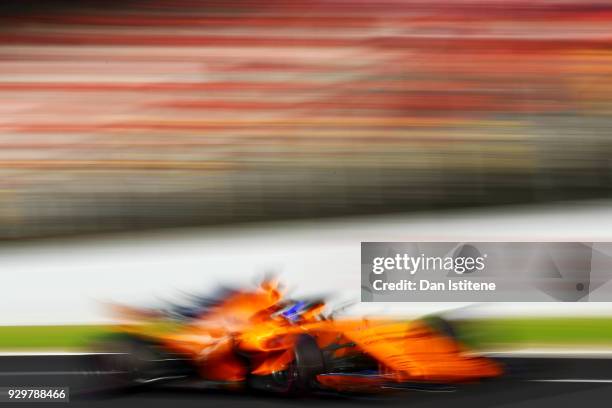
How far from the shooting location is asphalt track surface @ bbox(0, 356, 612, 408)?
234 cm

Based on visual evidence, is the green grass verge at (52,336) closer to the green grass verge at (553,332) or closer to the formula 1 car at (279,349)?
the formula 1 car at (279,349)

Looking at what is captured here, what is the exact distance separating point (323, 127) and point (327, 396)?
947 millimetres

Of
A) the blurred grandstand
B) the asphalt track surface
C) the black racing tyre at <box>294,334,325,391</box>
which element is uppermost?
the blurred grandstand

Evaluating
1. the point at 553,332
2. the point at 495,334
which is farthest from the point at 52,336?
the point at 553,332

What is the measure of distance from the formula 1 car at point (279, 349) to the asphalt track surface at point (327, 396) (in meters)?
0.04

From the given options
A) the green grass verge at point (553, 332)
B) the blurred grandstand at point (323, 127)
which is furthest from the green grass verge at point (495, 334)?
the blurred grandstand at point (323, 127)

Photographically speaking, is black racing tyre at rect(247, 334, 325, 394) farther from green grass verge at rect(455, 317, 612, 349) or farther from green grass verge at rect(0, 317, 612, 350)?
green grass verge at rect(455, 317, 612, 349)

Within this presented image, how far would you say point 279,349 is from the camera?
237 centimetres

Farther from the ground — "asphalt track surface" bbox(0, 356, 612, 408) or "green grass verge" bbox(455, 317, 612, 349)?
"green grass verge" bbox(455, 317, 612, 349)

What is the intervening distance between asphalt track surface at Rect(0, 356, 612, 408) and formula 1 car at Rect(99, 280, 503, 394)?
0.04 m

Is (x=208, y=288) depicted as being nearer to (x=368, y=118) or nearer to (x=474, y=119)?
(x=368, y=118)

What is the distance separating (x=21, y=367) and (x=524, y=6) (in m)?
2.15

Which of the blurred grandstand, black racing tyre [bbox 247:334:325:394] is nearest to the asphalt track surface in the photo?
black racing tyre [bbox 247:334:325:394]

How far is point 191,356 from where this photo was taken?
2348 mm
